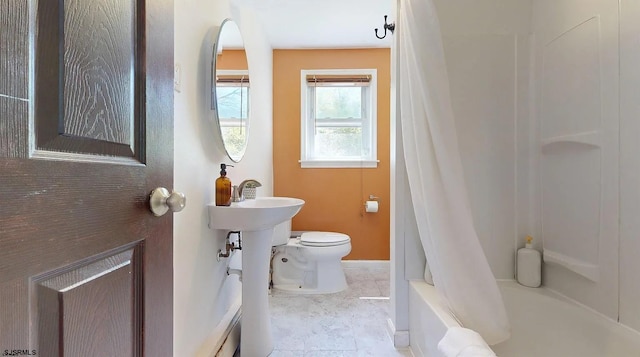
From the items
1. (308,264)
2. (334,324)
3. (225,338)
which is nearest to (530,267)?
(334,324)

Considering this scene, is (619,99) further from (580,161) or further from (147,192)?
(147,192)

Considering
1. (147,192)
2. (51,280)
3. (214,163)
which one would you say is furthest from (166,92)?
(214,163)

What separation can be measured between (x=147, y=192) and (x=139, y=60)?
0.90ft

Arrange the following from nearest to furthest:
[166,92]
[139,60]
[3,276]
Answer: [3,276]
[139,60]
[166,92]

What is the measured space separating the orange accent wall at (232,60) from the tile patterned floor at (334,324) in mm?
1577

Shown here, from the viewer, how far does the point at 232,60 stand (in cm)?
167

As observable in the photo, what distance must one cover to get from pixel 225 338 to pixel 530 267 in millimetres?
1617

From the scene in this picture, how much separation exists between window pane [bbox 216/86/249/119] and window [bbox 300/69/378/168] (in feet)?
3.60

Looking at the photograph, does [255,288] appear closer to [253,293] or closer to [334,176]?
[253,293]

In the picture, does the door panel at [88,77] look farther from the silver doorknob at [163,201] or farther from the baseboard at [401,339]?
the baseboard at [401,339]

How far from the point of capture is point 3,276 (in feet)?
1.09

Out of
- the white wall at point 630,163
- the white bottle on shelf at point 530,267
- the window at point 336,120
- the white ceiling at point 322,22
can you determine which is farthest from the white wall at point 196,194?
the white wall at point 630,163

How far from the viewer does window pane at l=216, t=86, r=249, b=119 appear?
1.53 metres

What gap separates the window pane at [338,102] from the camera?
2.98 meters
